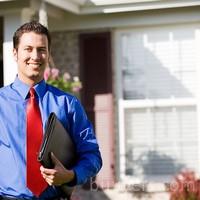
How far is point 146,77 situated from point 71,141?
571 cm

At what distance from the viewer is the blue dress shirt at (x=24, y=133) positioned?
220 centimetres

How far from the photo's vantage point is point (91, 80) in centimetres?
800

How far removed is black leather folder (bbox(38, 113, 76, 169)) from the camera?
204 centimetres

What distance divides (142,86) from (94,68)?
657mm

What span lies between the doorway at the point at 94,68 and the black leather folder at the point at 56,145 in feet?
18.7

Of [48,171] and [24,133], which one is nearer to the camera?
[48,171]

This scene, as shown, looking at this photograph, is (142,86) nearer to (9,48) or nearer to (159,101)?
(159,101)

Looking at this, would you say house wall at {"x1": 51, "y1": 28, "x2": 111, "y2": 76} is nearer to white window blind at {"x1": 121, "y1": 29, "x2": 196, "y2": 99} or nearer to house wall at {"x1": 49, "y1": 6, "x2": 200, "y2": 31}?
house wall at {"x1": 49, "y1": 6, "x2": 200, "y2": 31}

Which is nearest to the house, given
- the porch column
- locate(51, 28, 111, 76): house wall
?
locate(51, 28, 111, 76): house wall

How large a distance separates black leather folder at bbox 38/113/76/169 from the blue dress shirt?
0.04 metres

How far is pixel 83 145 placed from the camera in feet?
7.45

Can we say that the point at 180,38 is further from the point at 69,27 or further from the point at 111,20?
the point at 69,27

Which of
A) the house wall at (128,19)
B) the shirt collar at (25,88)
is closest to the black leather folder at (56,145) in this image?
the shirt collar at (25,88)

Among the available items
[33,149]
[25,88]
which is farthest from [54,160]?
[25,88]
